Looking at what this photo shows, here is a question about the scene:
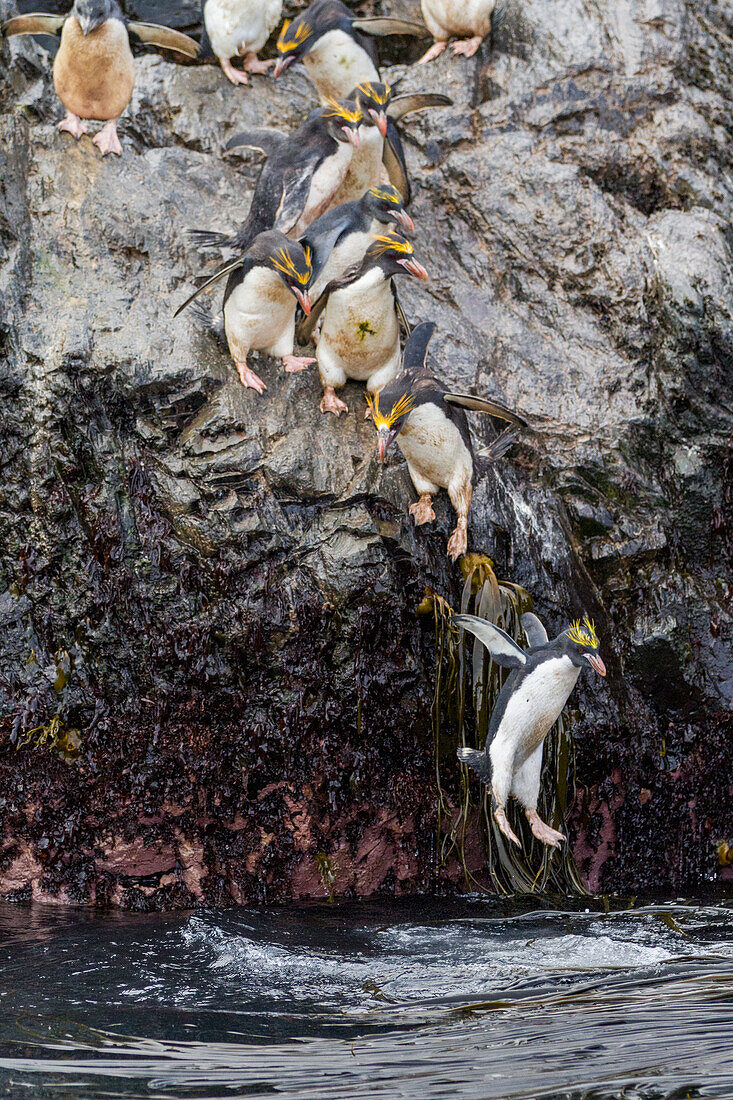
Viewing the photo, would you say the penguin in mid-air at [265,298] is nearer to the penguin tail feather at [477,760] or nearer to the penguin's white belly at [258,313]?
the penguin's white belly at [258,313]

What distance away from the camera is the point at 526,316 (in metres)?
6.89

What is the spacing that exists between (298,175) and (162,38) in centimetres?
172

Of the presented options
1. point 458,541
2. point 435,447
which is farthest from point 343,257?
point 458,541

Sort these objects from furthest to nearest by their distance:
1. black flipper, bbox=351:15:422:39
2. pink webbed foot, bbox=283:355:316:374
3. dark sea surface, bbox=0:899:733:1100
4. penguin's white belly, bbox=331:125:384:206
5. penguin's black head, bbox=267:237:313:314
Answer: black flipper, bbox=351:15:422:39 < penguin's white belly, bbox=331:125:384:206 < pink webbed foot, bbox=283:355:316:374 < penguin's black head, bbox=267:237:313:314 < dark sea surface, bbox=0:899:733:1100

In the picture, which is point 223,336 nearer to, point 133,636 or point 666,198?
point 133,636

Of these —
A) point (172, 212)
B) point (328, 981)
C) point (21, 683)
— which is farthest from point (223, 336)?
point (328, 981)

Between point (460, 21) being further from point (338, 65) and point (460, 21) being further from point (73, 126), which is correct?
point (73, 126)

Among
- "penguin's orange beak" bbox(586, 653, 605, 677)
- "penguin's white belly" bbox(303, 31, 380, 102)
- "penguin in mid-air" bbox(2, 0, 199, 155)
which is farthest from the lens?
"penguin's white belly" bbox(303, 31, 380, 102)

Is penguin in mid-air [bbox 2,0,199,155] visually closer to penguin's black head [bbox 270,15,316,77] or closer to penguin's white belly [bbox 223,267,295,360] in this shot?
penguin's black head [bbox 270,15,316,77]

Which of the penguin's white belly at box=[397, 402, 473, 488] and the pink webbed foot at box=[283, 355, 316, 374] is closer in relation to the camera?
the penguin's white belly at box=[397, 402, 473, 488]

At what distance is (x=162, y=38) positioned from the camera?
7043 millimetres

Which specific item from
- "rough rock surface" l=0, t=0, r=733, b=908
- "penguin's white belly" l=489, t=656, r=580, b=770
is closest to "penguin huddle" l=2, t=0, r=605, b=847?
"penguin's white belly" l=489, t=656, r=580, b=770

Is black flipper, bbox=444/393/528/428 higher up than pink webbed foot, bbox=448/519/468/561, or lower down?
higher up

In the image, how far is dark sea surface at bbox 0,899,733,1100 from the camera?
108 inches
